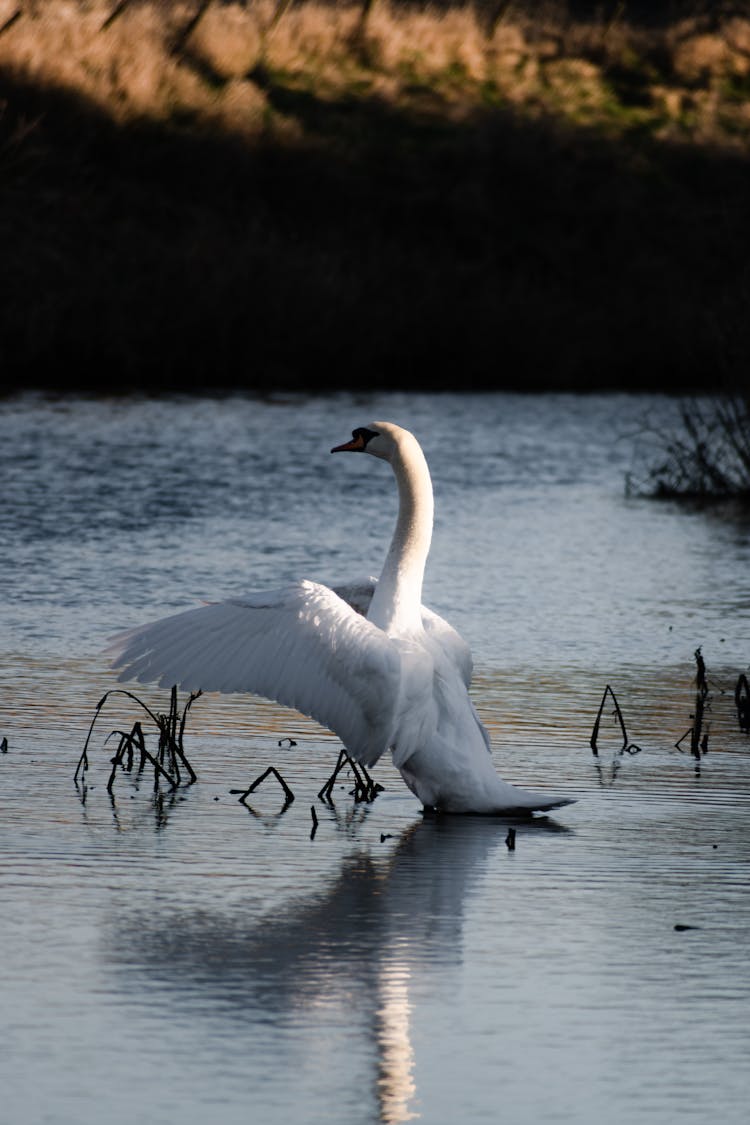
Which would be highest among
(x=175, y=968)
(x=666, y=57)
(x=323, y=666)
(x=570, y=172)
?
(x=666, y=57)

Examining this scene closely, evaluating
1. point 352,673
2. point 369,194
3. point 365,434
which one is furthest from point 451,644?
point 369,194

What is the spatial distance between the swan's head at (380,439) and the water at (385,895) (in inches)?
44.0

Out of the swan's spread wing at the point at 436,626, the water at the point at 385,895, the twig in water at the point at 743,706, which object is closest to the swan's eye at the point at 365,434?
the swan's spread wing at the point at 436,626

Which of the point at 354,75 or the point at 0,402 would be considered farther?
the point at 354,75

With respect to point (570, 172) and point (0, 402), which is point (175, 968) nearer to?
point (0, 402)

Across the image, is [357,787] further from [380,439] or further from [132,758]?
[380,439]

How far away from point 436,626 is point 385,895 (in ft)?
5.60

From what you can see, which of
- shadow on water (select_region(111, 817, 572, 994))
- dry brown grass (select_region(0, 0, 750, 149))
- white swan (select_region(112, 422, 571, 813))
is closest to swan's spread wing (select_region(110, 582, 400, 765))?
white swan (select_region(112, 422, 571, 813))

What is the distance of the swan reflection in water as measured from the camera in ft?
17.1

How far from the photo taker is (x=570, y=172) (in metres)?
42.3

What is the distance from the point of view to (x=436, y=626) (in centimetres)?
812

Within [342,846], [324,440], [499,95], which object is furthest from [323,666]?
[499,95]

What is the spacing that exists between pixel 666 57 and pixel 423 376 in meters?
19.4

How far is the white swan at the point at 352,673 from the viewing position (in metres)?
7.49
